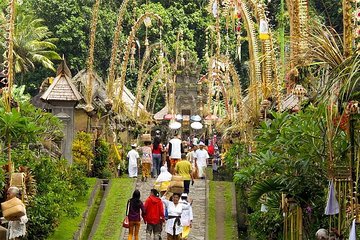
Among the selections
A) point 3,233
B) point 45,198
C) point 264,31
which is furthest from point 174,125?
point 3,233

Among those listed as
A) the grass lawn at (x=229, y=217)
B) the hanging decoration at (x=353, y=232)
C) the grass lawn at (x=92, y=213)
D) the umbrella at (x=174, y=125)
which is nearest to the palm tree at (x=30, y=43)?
the umbrella at (x=174, y=125)

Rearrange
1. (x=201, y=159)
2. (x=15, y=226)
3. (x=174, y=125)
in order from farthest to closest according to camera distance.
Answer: (x=174, y=125), (x=201, y=159), (x=15, y=226)

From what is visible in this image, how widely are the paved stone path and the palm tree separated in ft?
85.3

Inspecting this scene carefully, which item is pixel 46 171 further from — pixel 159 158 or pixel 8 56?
pixel 159 158

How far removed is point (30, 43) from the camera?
5100 centimetres

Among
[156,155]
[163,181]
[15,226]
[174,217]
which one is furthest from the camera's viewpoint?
[156,155]

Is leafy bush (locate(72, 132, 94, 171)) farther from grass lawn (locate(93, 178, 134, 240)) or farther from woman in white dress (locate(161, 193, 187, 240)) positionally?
woman in white dress (locate(161, 193, 187, 240))

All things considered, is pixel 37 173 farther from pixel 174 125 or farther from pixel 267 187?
pixel 174 125

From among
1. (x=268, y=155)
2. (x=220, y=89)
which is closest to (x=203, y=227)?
(x=268, y=155)

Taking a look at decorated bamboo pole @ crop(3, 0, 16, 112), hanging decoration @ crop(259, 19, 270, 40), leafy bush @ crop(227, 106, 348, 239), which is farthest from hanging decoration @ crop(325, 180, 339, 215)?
decorated bamboo pole @ crop(3, 0, 16, 112)

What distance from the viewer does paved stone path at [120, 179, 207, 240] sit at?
65.2 feet

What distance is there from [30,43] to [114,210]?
30384 mm

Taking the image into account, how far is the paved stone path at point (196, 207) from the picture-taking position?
782 inches

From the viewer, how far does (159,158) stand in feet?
87.2
